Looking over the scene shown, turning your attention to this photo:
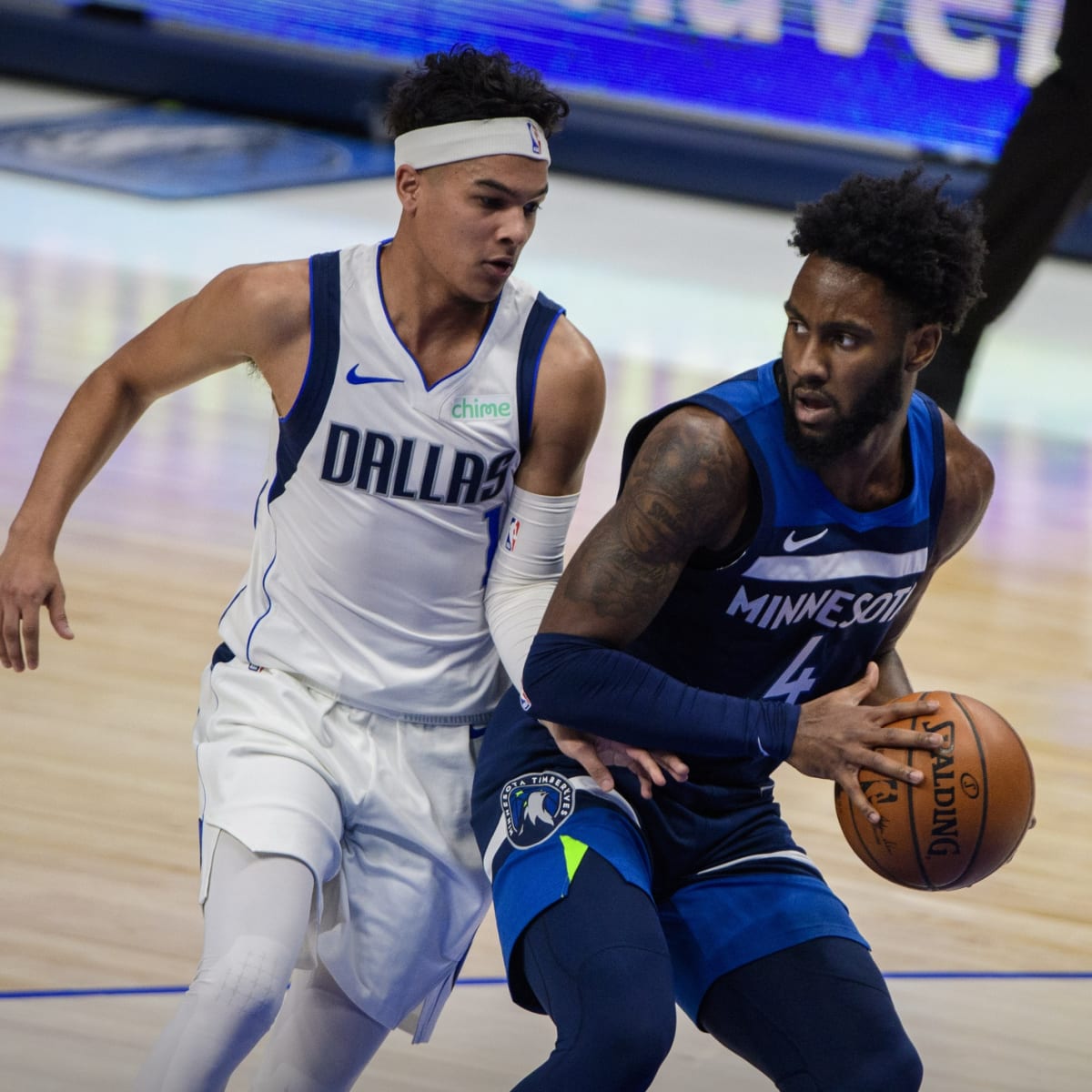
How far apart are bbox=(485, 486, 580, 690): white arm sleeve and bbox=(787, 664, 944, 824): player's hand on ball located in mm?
522

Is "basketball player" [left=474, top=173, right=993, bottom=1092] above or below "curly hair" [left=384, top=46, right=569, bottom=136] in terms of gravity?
below

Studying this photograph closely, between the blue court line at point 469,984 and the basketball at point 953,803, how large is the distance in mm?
1256

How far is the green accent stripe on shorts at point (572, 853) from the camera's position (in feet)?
7.97

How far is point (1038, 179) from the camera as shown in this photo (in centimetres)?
520

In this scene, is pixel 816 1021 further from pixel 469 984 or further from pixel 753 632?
pixel 469 984

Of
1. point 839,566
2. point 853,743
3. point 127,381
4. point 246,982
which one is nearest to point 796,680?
point 839,566

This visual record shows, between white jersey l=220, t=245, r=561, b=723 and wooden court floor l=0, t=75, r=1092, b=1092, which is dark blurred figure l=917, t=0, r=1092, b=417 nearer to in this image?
wooden court floor l=0, t=75, r=1092, b=1092

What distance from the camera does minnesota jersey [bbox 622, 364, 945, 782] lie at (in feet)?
8.08

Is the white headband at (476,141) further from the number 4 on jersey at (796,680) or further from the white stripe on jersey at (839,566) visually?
the number 4 on jersey at (796,680)

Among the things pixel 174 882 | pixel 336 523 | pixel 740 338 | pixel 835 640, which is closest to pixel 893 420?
pixel 835 640

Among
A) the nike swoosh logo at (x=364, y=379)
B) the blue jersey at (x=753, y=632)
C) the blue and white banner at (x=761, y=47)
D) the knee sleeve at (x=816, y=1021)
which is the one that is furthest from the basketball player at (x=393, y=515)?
the blue and white banner at (x=761, y=47)

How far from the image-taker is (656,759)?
2418 millimetres

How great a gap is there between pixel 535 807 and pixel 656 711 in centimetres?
29

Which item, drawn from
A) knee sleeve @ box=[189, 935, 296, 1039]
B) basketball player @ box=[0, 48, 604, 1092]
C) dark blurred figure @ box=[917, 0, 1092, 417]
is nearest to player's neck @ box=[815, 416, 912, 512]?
basketball player @ box=[0, 48, 604, 1092]
